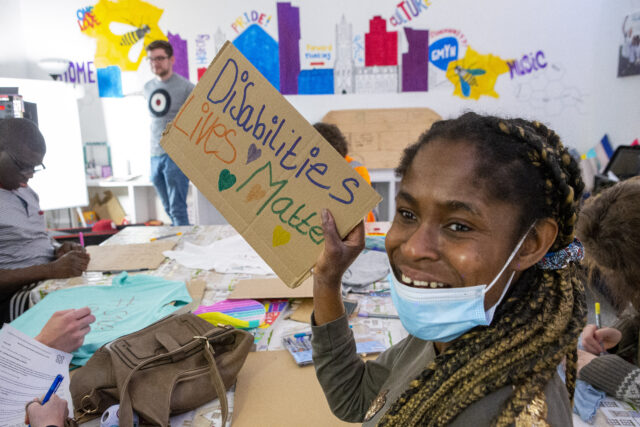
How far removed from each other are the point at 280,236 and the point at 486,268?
40cm

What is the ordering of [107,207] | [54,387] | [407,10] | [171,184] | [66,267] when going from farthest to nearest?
[107,207] → [407,10] → [171,184] → [66,267] → [54,387]

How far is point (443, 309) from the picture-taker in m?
0.69

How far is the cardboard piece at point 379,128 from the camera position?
462 cm

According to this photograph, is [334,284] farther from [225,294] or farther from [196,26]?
[196,26]

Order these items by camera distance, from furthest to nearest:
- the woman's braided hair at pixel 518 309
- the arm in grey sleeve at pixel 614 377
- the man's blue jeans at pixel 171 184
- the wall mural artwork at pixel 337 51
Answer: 1. the wall mural artwork at pixel 337 51
2. the man's blue jeans at pixel 171 184
3. the arm in grey sleeve at pixel 614 377
4. the woman's braided hair at pixel 518 309

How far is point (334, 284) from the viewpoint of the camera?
902 millimetres

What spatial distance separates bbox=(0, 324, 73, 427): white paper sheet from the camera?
3.13 ft

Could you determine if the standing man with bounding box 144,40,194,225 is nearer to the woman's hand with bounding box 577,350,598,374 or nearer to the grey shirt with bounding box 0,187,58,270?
the grey shirt with bounding box 0,187,58,270

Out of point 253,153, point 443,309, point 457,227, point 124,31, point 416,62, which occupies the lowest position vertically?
point 443,309

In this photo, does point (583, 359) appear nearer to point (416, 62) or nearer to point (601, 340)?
point (601, 340)

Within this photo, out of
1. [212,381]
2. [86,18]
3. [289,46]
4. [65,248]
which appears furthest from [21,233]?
[86,18]

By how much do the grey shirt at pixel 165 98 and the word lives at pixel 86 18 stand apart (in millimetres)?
1152

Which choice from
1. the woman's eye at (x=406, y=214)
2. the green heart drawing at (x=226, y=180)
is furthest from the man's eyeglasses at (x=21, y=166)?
the woman's eye at (x=406, y=214)

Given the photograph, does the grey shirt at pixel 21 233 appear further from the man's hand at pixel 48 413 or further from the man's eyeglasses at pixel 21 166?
the man's hand at pixel 48 413
